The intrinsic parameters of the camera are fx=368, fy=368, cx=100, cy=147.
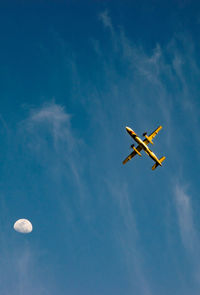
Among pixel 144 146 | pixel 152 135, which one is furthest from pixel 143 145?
pixel 152 135

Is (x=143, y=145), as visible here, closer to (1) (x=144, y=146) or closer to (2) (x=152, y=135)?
(1) (x=144, y=146)

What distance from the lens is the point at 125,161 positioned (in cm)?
17288

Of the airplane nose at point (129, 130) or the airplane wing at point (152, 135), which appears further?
the airplane wing at point (152, 135)

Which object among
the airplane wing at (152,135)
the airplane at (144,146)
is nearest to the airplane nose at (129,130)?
the airplane at (144,146)

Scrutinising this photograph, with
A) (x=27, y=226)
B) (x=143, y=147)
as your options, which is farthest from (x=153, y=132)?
(x=27, y=226)

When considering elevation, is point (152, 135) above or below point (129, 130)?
below

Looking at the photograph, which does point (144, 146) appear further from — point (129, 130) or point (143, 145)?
point (129, 130)

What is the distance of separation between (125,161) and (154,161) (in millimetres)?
13986

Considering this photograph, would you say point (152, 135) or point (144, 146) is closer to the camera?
point (144, 146)

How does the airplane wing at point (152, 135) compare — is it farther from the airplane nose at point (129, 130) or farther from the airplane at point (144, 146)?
the airplane nose at point (129, 130)

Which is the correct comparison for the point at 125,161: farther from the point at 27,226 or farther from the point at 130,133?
the point at 27,226

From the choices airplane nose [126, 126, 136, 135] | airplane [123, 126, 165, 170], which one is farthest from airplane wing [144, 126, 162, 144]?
airplane nose [126, 126, 136, 135]

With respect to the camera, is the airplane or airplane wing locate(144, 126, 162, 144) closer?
the airplane

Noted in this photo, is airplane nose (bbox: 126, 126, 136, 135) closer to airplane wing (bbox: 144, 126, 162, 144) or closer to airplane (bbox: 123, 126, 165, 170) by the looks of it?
airplane (bbox: 123, 126, 165, 170)
